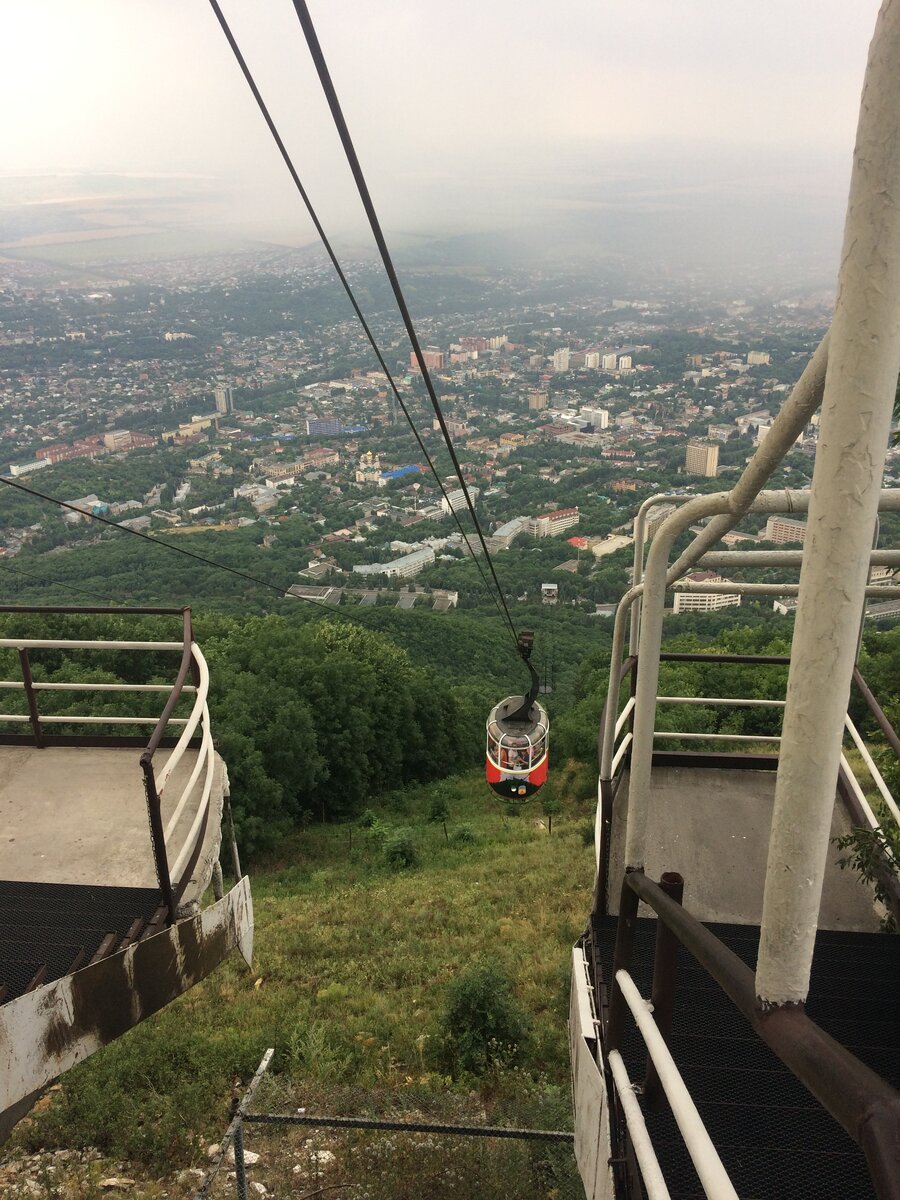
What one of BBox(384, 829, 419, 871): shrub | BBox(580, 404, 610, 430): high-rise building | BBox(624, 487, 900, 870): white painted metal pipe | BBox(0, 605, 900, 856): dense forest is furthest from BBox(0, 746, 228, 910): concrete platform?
BBox(580, 404, 610, 430): high-rise building

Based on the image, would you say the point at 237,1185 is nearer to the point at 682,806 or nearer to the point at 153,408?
the point at 682,806

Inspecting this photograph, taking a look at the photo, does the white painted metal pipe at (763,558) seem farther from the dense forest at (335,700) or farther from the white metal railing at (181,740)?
the dense forest at (335,700)

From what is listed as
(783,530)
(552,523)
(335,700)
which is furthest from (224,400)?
(783,530)

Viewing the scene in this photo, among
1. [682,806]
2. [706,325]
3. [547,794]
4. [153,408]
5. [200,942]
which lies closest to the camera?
[200,942]

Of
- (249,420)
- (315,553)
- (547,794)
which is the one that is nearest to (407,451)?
(249,420)

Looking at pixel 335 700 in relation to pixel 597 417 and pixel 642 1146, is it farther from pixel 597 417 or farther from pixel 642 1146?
pixel 597 417

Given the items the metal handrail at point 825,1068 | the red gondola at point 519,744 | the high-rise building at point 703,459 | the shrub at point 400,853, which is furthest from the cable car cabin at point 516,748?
the high-rise building at point 703,459
